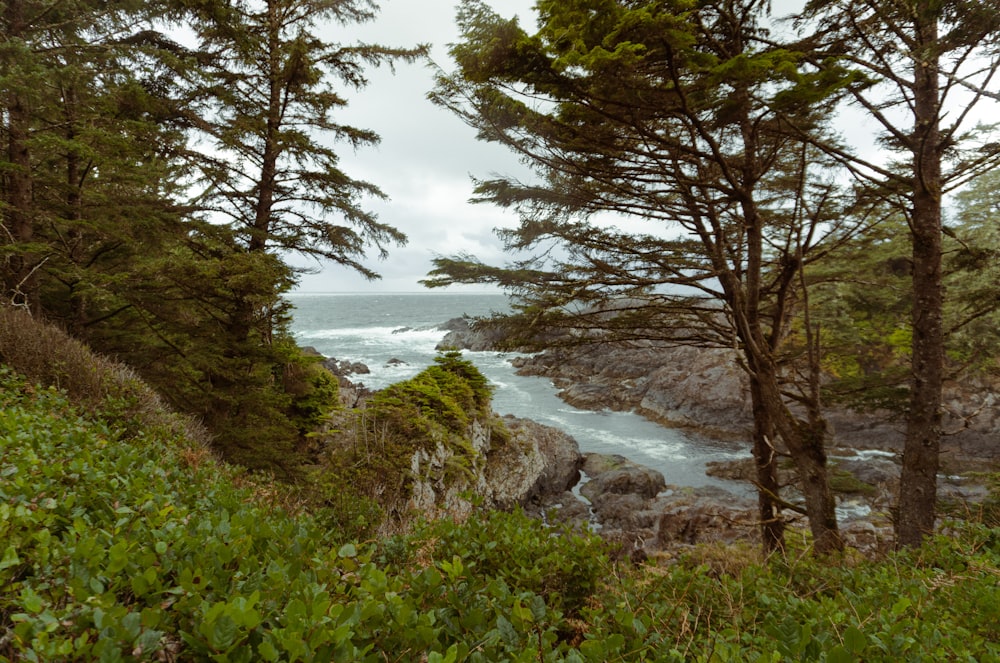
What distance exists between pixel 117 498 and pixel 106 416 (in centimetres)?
334

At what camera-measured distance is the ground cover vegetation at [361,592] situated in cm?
138

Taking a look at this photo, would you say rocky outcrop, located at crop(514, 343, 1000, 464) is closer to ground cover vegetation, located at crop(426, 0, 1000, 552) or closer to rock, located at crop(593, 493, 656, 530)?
rock, located at crop(593, 493, 656, 530)

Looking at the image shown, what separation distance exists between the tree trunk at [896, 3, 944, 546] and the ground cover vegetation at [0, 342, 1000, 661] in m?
1.90

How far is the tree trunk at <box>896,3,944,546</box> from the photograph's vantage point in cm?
537

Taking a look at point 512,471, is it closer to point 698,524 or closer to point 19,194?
point 698,524

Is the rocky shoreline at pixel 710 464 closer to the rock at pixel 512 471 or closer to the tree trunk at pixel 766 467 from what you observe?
the tree trunk at pixel 766 467

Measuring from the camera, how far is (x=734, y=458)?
762 inches

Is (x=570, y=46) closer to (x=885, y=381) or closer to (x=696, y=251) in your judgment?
(x=696, y=251)

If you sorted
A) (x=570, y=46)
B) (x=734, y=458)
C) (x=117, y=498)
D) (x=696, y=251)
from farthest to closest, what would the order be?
(x=734, y=458), (x=696, y=251), (x=570, y=46), (x=117, y=498)

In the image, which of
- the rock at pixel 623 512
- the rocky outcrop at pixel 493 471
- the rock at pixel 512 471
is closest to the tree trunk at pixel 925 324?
the rocky outcrop at pixel 493 471

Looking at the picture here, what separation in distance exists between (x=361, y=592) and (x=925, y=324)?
7.12 metres

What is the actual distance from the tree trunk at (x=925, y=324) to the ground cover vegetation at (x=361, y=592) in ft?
6.23

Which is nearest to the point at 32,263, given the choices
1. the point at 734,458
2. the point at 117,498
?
the point at 117,498

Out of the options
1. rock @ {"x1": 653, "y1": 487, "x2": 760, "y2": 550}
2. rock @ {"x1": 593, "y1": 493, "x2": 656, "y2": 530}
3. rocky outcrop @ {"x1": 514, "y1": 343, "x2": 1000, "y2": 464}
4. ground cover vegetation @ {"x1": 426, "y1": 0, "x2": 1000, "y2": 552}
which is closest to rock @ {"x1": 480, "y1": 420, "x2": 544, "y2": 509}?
rock @ {"x1": 593, "y1": 493, "x2": 656, "y2": 530}
